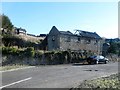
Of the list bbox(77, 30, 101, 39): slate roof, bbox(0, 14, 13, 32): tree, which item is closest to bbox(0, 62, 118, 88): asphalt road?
bbox(0, 14, 13, 32): tree

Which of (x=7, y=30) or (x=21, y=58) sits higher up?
(x=7, y=30)

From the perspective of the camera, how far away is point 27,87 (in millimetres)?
15500

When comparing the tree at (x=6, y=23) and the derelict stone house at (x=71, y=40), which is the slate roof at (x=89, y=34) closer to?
A: the derelict stone house at (x=71, y=40)

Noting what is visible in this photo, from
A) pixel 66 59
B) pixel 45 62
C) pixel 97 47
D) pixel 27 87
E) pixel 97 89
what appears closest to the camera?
pixel 97 89

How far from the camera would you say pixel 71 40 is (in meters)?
66.9

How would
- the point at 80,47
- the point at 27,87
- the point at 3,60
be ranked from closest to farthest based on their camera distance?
the point at 27,87 → the point at 3,60 → the point at 80,47

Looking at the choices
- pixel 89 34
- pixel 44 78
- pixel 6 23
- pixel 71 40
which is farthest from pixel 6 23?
pixel 44 78

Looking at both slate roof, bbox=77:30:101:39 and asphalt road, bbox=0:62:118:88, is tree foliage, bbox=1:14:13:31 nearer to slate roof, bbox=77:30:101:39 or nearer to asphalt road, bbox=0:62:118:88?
slate roof, bbox=77:30:101:39

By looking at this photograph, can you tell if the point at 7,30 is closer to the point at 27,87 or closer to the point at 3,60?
the point at 3,60

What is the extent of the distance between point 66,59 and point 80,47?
996 inches

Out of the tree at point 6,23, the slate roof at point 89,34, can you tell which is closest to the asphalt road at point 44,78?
the tree at point 6,23

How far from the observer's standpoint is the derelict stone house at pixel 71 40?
64.2 meters

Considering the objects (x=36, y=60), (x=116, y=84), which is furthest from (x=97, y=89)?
(x=36, y=60)

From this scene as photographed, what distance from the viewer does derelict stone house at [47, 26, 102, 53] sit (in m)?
64.2
